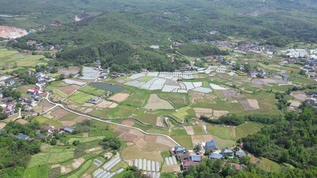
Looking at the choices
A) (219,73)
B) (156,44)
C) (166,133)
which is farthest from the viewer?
(156,44)

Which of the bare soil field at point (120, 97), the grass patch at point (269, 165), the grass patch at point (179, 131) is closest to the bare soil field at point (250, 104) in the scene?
the grass patch at point (179, 131)

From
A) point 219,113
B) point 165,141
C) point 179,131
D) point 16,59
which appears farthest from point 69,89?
point 219,113

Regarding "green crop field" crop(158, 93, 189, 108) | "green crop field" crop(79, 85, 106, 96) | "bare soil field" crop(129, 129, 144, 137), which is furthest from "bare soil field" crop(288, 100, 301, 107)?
"green crop field" crop(79, 85, 106, 96)

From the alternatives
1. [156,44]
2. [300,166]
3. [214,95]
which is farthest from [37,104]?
[156,44]

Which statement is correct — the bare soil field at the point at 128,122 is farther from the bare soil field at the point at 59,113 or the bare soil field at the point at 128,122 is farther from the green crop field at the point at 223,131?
the green crop field at the point at 223,131

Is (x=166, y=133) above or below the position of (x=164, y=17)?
below

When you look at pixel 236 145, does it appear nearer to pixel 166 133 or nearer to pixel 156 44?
pixel 166 133
